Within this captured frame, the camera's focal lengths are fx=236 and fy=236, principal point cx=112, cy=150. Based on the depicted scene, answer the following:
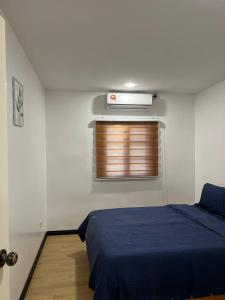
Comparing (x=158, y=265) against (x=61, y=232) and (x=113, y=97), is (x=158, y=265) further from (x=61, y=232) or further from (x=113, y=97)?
(x=113, y=97)

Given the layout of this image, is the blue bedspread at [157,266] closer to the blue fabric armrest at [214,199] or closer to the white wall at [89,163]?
the blue fabric armrest at [214,199]

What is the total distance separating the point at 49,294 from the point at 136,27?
2618 millimetres

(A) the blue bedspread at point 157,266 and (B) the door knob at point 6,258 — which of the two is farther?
(A) the blue bedspread at point 157,266

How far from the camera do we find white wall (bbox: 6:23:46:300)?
194 centimetres

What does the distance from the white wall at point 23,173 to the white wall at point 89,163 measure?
0.85 metres

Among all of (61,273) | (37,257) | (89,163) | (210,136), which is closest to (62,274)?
(61,273)

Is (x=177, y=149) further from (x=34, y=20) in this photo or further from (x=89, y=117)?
(x=34, y=20)

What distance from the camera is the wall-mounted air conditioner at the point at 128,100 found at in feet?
12.7

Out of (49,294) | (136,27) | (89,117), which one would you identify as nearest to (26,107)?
(136,27)

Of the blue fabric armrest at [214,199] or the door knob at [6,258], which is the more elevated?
the door knob at [6,258]

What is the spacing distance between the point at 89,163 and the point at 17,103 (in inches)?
84.9

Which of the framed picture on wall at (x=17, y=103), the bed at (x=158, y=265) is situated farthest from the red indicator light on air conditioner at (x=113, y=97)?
the bed at (x=158, y=265)

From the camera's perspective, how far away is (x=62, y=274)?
2.71 metres

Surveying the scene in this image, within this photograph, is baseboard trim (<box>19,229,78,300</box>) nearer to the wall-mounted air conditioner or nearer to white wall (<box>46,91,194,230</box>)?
white wall (<box>46,91,194,230</box>)
